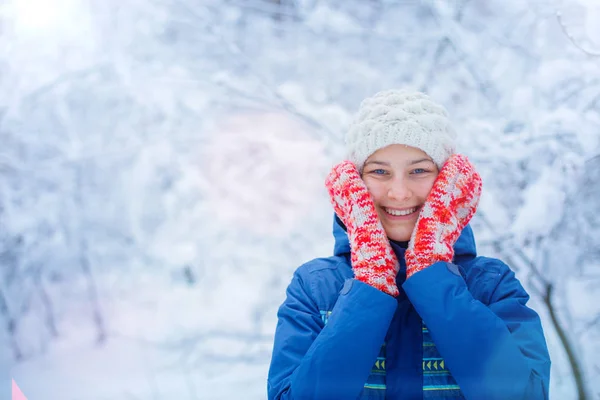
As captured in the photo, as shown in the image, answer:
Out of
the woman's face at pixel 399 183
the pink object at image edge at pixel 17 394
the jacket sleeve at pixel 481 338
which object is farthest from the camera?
the pink object at image edge at pixel 17 394

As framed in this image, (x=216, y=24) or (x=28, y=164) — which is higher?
(x=216, y=24)

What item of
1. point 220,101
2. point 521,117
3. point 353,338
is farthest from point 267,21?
point 353,338

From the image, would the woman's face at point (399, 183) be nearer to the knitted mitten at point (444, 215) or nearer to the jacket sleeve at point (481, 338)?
the knitted mitten at point (444, 215)

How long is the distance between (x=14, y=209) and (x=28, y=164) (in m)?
0.19

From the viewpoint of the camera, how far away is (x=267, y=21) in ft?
6.13

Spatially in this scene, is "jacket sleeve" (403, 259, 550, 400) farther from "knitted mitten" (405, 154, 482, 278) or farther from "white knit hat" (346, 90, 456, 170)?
"white knit hat" (346, 90, 456, 170)

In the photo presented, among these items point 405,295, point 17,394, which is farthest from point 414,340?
point 17,394

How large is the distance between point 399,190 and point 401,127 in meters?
0.16

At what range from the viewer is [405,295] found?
3.54 ft

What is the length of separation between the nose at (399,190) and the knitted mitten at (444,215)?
5 centimetres

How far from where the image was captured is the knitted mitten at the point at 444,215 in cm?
102

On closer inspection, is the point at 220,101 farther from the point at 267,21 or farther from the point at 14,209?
the point at 14,209

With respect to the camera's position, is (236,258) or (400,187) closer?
(400,187)

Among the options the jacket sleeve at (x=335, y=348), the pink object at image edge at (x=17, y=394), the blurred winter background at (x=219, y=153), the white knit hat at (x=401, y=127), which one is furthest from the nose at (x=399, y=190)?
the pink object at image edge at (x=17, y=394)
